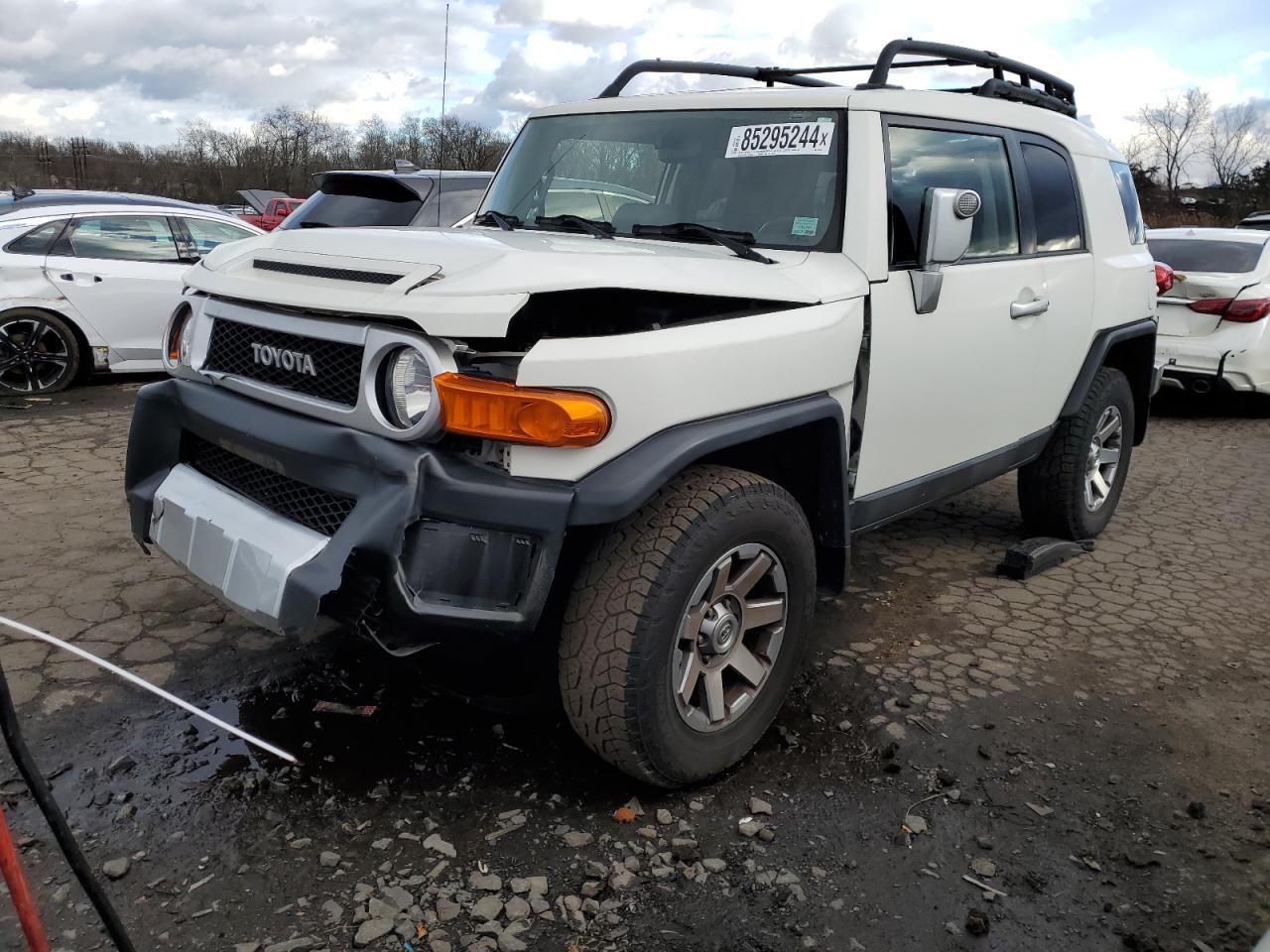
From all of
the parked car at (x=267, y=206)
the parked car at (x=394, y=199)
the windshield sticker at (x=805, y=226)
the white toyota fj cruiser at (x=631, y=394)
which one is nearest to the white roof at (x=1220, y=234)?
the white toyota fj cruiser at (x=631, y=394)

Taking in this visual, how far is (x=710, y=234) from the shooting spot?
329 cm

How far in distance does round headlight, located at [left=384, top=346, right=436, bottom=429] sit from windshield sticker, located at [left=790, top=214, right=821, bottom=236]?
4.79ft

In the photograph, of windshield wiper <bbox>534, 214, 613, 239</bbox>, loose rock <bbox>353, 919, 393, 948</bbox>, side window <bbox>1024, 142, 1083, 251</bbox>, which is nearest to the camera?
loose rock <bbox>353, 919, 393, 948</bbox>

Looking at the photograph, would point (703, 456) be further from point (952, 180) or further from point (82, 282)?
point (82, 282)

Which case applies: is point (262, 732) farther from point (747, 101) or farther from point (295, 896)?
point (747, 101)

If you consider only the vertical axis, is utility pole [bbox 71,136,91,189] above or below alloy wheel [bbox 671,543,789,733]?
above

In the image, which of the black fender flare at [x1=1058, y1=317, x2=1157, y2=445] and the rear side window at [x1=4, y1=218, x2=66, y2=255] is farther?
the rear side window at [x1=4, y1=218, x2=66, y2=255]

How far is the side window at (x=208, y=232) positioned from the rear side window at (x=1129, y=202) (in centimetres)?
702

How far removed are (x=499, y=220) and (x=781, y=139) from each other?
1.14m

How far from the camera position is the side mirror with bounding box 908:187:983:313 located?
3217 millimetres

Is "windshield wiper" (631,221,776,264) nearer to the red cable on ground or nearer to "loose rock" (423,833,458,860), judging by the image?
"loose rock" (423,833,458,860)

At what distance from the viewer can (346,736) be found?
122 inches

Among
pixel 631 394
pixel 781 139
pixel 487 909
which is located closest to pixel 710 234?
pixel 781 139

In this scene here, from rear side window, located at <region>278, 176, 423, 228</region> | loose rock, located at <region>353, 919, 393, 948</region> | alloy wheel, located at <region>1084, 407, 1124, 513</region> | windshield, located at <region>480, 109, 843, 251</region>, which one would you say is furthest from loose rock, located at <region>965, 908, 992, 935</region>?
rear side window, located at <region>278, 176, 423, 228</region>
